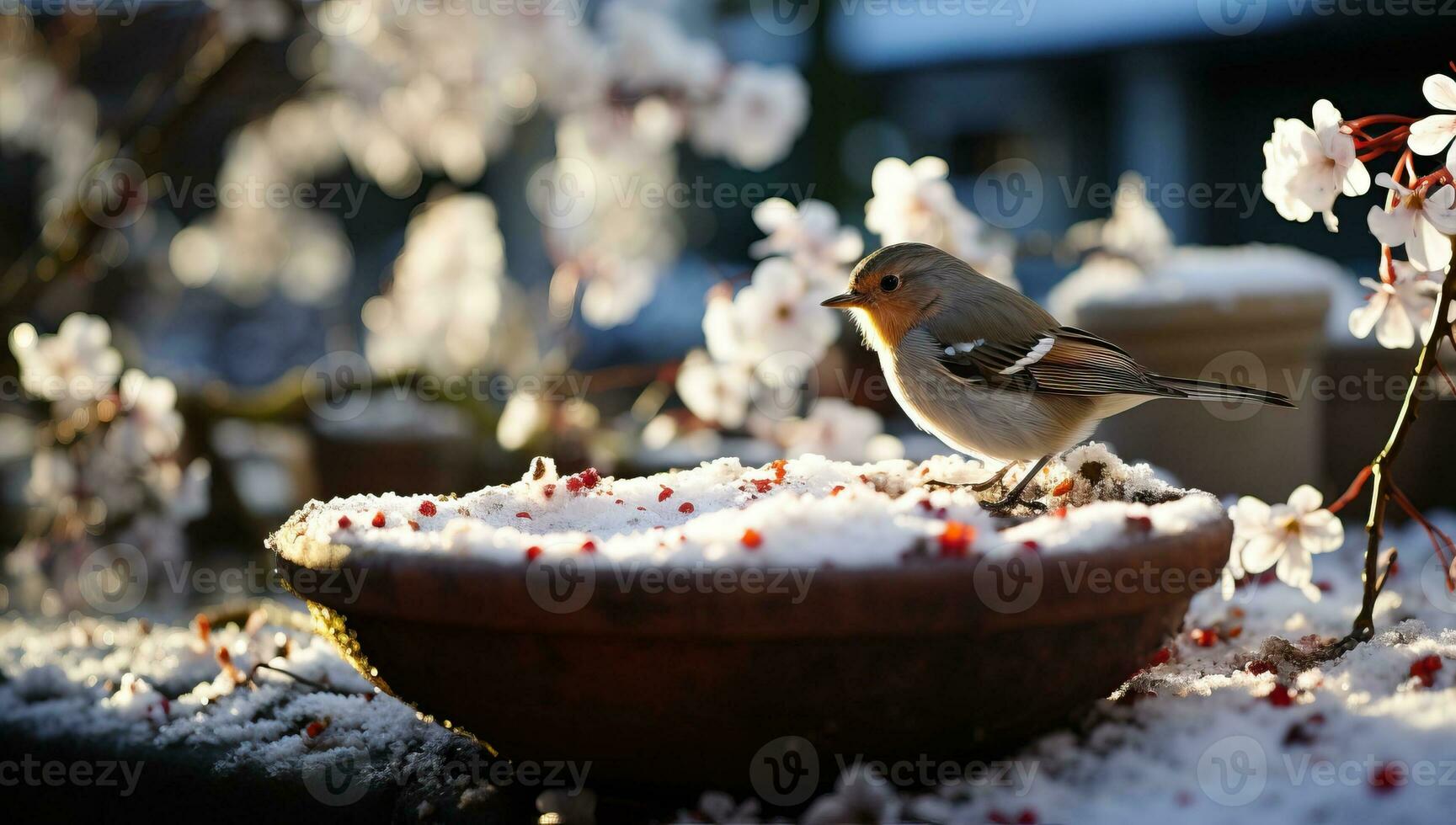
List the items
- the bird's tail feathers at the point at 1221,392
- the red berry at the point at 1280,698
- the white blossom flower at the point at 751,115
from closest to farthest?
1. the red berry at the point at 1280,698
2. the bird's tail feathers at the point at 1221,392
3. the white blossom flower at the point at 751,115

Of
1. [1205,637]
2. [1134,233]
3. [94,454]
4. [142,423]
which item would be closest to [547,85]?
[142,423]

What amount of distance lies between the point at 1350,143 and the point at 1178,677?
0.90m

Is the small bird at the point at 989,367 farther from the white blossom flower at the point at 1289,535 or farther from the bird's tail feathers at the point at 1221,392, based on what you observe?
the white blossom flower at the point at 1289,535

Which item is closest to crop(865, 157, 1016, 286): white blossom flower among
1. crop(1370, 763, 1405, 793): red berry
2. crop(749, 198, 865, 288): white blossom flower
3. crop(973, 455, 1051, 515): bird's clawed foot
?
crop(749, 198, 865, 288): white blossom flower

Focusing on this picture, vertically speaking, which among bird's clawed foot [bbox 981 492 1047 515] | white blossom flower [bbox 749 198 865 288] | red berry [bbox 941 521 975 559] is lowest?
bird's clawed foot [bbox 981 492 1047 515]

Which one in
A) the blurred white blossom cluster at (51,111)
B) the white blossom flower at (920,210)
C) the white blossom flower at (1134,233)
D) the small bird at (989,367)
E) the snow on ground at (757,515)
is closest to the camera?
the snow on ground at (757,515)

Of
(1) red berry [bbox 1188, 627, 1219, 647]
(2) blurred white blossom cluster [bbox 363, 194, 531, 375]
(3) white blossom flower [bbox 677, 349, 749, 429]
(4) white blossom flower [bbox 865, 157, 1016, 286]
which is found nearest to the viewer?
(1) red berry [bbox 1188, 627, 1219, 647]

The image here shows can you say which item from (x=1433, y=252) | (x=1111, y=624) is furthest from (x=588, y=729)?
(x=1433, y=252)

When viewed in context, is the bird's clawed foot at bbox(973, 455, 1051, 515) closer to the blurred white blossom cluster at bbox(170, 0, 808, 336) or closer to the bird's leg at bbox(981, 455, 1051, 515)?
the bird's leg at bbox(981, 455, 1051, 515)

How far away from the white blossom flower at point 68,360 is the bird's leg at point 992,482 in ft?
7.94

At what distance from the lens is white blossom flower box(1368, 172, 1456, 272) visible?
1788 millimetres

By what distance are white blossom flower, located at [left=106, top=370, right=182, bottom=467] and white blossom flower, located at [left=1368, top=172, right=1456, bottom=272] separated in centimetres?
295

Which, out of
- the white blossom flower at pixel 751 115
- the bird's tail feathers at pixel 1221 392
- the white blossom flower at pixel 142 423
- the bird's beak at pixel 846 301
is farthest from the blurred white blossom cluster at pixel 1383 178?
the white blossom flower at pixel 142 423

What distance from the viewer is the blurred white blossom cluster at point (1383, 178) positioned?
1.78 meters
